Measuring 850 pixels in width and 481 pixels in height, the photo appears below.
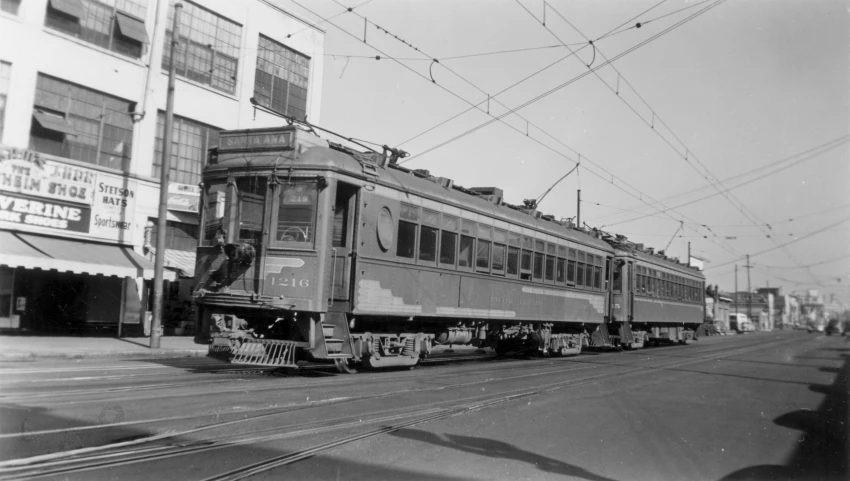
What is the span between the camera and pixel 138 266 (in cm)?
1730

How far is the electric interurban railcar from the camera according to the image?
9.35 metres

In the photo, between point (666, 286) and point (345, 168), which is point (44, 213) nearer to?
point (345, 168)

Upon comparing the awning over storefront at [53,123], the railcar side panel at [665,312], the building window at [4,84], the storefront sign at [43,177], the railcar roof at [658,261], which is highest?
the building window at [4,84]

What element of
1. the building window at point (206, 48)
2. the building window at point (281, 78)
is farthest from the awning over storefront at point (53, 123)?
the building window at point (281, 78)

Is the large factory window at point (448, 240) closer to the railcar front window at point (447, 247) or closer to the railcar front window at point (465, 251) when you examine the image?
the railcar front window at point (447, 247)

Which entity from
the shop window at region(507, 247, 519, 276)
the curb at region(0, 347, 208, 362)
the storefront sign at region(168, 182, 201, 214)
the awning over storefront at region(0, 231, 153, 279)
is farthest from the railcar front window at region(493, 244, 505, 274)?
the storefront sign at region(168, 182, 201, 214)

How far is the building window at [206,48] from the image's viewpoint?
19.7 metres

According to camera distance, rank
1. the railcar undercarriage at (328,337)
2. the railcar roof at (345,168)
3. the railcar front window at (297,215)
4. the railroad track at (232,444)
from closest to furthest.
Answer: the railroad track at (232,444) → the railcar undercarriage at (328,337) → the railcar front window at (297,215) → the railcar roof at (345,168)

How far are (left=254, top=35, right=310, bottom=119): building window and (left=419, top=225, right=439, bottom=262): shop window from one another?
1252 cm

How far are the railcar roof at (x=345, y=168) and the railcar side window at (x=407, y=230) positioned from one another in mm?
367

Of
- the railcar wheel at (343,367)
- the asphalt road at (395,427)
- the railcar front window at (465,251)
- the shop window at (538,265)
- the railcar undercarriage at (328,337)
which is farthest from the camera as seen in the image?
the shop window at (538,265)

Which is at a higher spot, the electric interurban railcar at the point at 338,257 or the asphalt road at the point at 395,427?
the electric interurban railcar at the point at 338,257

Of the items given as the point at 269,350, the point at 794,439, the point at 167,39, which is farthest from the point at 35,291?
the point at 794,439

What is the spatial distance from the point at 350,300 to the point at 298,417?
3.47 m
